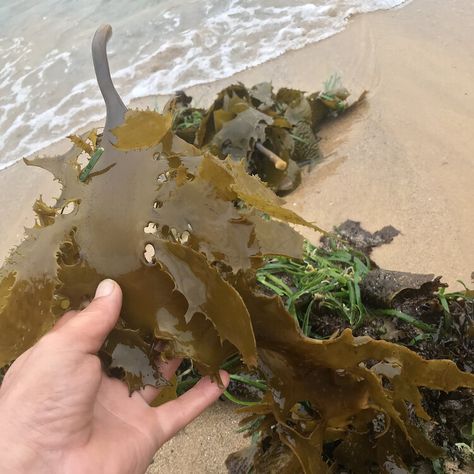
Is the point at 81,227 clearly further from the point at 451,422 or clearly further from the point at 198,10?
the point at 198,10

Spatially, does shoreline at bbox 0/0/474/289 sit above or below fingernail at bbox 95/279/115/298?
below

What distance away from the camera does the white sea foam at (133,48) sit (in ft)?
14.1

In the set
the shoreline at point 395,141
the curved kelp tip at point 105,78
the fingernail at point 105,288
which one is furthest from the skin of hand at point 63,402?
the shoreline at point 395,141

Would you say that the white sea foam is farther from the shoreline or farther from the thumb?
the thumb

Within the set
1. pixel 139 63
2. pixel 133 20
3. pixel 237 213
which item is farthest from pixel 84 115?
pixel 237 213

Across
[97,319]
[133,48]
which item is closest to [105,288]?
[97,319]

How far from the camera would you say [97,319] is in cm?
110

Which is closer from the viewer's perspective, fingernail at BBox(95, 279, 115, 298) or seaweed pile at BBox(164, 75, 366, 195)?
fingernail at BBox(95, 279, 115, 298)

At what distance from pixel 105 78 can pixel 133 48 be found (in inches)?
165

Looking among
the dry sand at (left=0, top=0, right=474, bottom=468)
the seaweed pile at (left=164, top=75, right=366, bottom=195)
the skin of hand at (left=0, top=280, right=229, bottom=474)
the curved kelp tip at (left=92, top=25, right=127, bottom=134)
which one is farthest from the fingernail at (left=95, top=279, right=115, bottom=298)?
the seaweed pile at (left=164, top=75, right=366, bottom=195)

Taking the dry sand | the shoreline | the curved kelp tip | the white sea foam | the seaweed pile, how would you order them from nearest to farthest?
the curved kelp tip → the dry sand → the shoreline → the seaweed pile → the white sea foam

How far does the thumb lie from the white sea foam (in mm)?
3174

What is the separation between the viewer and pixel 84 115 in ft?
14.2

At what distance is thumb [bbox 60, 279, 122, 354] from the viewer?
110cm
